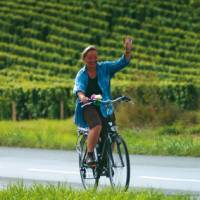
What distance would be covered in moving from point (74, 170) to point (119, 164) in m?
3.87

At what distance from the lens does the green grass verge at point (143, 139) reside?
1992 centimetres

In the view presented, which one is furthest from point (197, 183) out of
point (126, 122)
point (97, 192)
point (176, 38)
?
point (176, 38)

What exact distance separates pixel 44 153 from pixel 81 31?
30340 mm

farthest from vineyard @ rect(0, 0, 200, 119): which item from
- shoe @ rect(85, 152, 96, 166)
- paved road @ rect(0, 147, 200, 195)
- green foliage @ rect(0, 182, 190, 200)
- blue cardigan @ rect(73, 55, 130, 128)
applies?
green foliage @ rect(0, 182, 190, 200)

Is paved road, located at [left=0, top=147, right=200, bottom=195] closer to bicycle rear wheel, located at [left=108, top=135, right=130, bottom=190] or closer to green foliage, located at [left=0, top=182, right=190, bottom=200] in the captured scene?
bicycle rear wheel, located at [left=108, top=135, right=130, bottom=190]

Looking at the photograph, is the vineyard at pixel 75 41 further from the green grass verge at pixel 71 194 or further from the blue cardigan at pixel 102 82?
the green grass verge at pixel 71 194

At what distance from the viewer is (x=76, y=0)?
53.6 m

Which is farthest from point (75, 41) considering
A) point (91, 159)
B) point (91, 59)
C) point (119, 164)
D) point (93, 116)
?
point (119, 164)

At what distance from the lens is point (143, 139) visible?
76.7 feet

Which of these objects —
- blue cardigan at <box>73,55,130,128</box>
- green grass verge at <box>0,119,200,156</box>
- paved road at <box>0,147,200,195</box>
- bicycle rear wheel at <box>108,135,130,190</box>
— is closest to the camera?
bicycle rear wheel at <box>108,135,130,190</box>

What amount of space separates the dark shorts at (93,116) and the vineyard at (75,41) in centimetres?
2410

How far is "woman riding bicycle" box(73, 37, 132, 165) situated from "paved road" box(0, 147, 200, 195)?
119 cm

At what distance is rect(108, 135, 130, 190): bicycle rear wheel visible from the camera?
12.9m

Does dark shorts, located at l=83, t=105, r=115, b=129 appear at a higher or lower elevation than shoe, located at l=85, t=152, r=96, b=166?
higher
